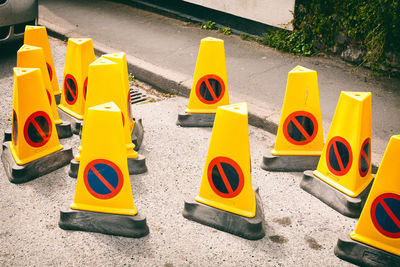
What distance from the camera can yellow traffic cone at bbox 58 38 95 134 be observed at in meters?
4.64

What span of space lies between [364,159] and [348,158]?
0.13 metres

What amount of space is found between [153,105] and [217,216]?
2401 mm

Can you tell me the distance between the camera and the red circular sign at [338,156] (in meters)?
3.67

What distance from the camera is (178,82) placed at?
5941 millimetres

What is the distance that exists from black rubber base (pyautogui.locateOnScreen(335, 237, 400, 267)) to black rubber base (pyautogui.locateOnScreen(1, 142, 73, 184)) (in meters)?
2.51

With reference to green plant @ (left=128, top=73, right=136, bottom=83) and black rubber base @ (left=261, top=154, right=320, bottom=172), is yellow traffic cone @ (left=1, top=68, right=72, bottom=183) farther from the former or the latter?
green plant @ (left=128, top=73, right=136, bottom=83)

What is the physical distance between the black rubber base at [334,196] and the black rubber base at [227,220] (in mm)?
569

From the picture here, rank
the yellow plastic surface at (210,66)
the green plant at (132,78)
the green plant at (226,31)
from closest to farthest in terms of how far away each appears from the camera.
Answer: the yellow plastic surface at (210,66) < the green plant at (132,78) < the green plant at (226,31)

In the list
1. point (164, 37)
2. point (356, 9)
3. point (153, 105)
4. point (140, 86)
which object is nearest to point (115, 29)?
point (164, 37)

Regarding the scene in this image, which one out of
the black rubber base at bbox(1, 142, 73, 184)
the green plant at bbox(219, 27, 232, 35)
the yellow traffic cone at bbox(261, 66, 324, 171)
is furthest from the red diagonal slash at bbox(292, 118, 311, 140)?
the green plant at bbox(219, 27, 232, 35)

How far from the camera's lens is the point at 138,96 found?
5.86 meters

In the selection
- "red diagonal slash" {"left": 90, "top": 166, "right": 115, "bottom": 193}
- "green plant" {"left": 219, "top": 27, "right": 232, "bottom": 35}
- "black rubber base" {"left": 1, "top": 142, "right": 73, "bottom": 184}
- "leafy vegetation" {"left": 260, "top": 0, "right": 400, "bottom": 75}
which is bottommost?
"black rubber base" {"left": 1, "top": 142, "right": 73, "bottom": 184}

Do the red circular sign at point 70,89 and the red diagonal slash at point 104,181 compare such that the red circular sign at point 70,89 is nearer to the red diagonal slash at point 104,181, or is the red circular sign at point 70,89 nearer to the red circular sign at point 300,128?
the red diagonal slash at point 104,181

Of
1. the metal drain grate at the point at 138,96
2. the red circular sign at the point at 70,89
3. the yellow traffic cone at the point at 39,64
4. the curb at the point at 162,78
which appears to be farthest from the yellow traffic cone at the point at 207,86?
the yellow traffic cone at the point at 39,64
